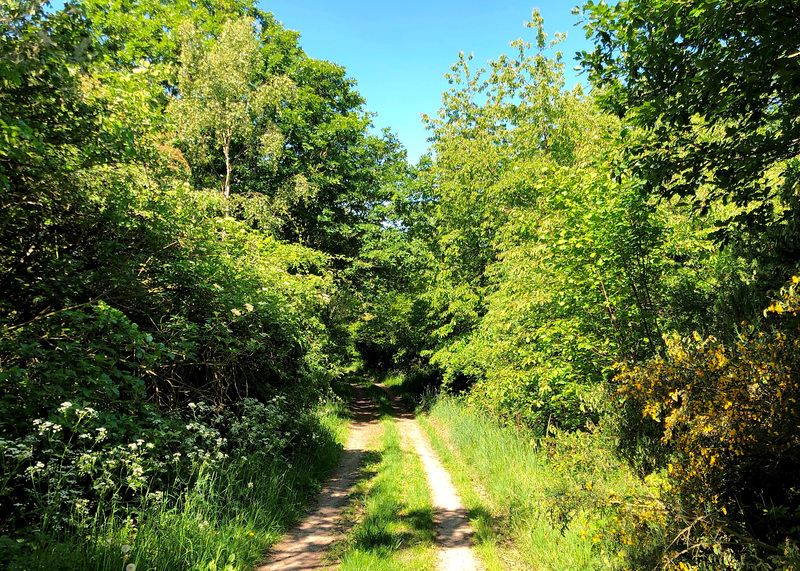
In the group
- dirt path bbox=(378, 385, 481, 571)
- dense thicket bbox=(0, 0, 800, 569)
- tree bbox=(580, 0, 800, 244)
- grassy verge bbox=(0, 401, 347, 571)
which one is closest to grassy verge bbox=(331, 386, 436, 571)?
dirt path bbox=(378, 385, 481, 571)

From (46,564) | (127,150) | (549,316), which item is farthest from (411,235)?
(46,564)

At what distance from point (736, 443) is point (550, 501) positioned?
275 cm

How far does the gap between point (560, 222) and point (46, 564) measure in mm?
7416

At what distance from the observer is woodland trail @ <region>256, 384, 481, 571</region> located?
4.55 m

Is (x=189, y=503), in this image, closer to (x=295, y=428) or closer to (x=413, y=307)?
(x=295, y=428)

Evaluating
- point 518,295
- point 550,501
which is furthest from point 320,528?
point 518,295

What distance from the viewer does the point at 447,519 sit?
233 inches

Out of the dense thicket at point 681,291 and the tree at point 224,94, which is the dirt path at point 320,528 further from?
the tree at point 224,94

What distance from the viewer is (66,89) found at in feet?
13.0

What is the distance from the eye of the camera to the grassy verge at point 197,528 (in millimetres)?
2941

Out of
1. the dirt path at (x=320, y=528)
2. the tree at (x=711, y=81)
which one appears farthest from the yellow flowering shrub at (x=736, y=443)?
the dirt path at (x=320, y=528)

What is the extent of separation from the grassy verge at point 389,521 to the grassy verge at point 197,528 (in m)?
1.00

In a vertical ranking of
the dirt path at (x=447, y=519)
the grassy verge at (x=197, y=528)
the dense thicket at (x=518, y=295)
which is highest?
the dense thicket at (x=518, y=295)

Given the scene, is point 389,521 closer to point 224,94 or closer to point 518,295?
point 518,295
